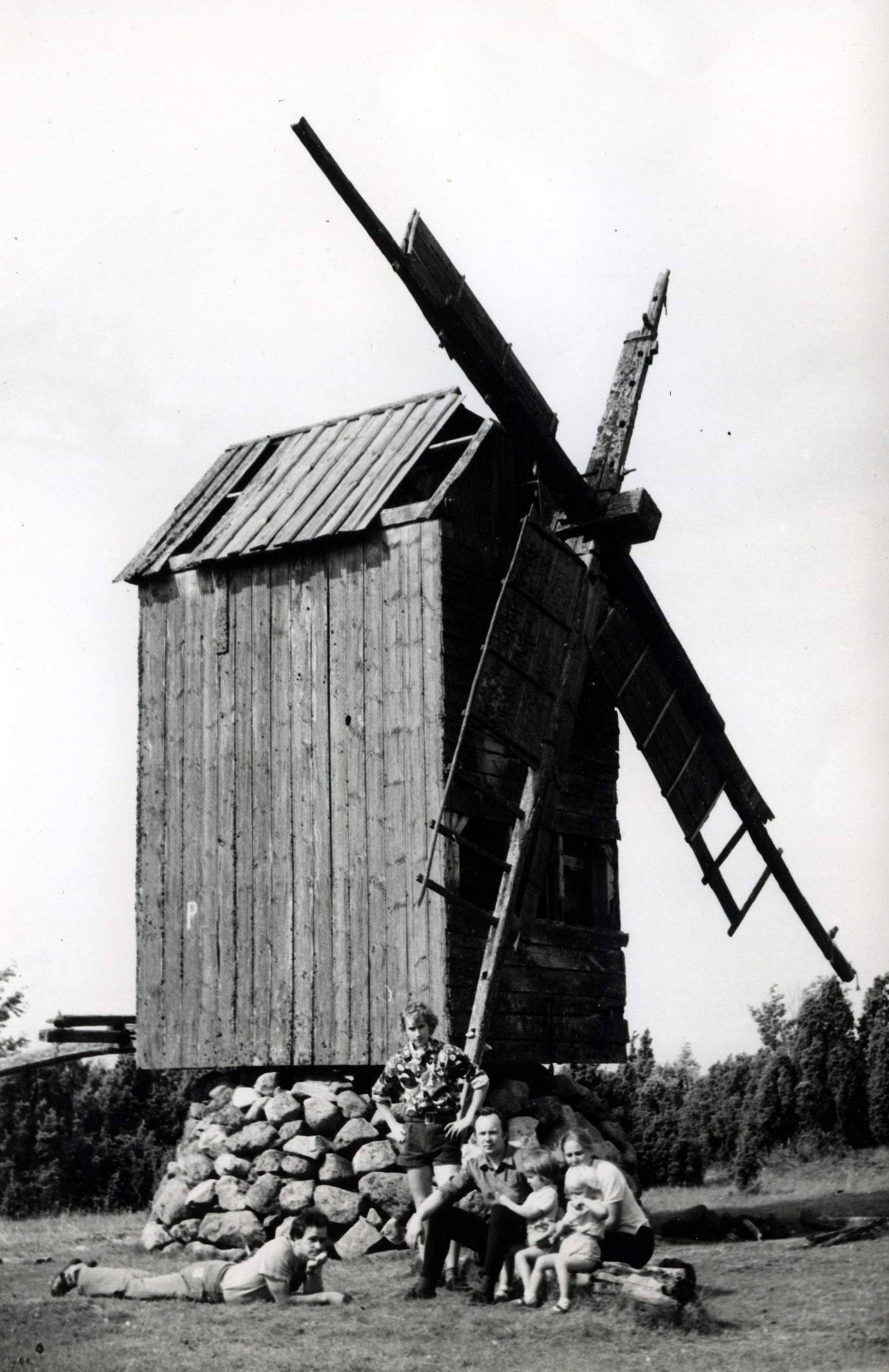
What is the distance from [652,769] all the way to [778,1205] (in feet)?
14.3

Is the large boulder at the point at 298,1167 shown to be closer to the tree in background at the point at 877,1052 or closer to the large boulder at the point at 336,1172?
the large boulder at the point at 336,1172

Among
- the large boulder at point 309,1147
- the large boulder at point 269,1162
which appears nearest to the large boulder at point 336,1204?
the large boulder at point 309,1147

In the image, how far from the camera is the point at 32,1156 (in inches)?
701

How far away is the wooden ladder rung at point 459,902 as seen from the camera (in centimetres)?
1112

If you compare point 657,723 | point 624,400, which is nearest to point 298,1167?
point 657,723

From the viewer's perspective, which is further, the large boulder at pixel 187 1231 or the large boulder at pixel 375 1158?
the large boulder at pixel 187 1231

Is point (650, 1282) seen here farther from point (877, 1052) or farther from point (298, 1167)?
point (877, 1052)

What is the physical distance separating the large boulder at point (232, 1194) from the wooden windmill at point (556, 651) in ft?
7.82

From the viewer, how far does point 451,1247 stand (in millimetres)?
9953

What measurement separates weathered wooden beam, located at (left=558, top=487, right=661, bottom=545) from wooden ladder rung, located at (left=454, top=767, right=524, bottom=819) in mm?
2496

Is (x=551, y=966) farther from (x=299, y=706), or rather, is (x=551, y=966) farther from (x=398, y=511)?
(x=398, y=511)

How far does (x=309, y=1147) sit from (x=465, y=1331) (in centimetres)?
383

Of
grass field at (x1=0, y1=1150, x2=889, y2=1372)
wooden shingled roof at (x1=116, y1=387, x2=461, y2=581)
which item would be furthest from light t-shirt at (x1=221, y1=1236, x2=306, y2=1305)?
wooden shingled roof at (x1=116, y1=387, x2=461, y2=581)

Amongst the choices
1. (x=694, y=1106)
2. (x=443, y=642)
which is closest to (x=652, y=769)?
(x=443, y=642)
